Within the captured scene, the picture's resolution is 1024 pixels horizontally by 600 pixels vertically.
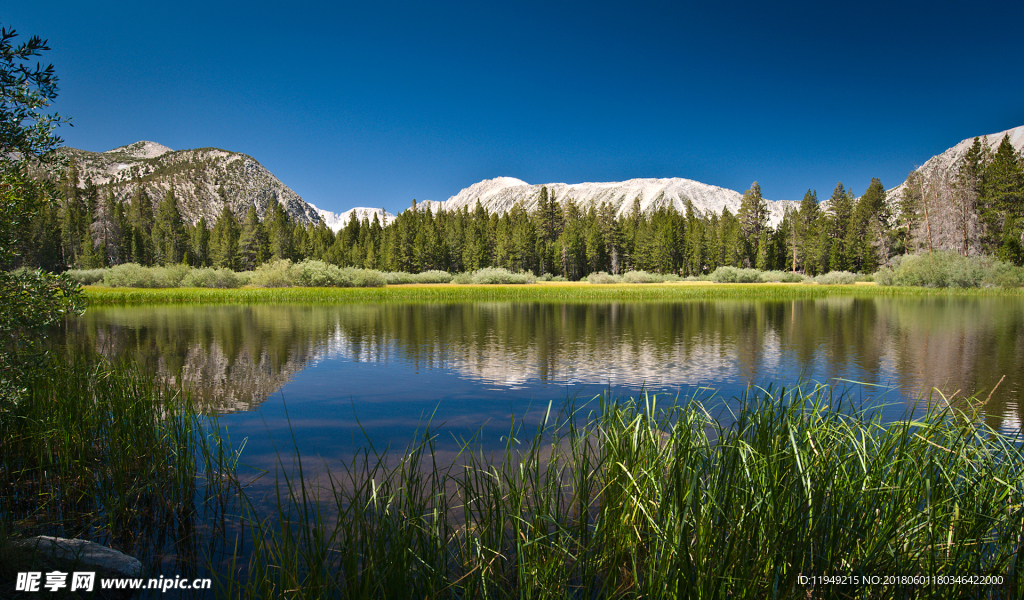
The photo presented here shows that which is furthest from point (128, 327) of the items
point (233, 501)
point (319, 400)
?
point (233, 501)

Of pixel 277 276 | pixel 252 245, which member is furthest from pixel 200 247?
pixel 277 276

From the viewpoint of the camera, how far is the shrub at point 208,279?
194 feet

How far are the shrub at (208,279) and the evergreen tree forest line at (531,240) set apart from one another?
1805 cm

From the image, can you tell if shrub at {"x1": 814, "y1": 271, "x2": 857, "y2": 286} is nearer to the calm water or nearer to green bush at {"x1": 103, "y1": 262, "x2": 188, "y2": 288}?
the calm water

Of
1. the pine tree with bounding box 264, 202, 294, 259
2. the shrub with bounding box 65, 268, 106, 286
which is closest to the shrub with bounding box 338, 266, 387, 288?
the shrub with bounding box 65, 268, 106, 286

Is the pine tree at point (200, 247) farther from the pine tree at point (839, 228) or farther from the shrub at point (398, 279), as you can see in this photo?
the pine tree at point (839, 228)

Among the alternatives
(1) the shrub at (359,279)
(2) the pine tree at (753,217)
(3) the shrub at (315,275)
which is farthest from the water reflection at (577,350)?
(2) the pine tree at (753,217)

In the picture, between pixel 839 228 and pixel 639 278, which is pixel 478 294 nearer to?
pixel 639 278

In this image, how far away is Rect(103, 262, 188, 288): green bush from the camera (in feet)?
193

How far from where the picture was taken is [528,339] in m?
20.2

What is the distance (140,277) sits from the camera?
5878cm

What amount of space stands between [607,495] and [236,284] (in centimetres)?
6714

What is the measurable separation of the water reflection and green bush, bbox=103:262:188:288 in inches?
1353

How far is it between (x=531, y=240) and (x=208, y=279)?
4936 centimetres
